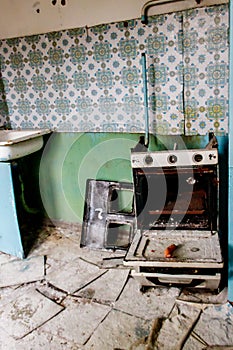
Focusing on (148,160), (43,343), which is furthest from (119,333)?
(148,160)

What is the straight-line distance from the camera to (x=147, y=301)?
7.37ft

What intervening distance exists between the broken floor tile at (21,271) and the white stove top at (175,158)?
1.28 meters

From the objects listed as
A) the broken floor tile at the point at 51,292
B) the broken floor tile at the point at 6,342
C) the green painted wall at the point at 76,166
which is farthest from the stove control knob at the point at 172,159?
the broken floor tile at the point at 6,342

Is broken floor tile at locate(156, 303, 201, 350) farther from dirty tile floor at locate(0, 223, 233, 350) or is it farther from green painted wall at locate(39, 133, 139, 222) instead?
green painted wall at locate(39, 133, 139, 222)

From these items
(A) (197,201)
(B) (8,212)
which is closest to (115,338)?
(A) (197,201)

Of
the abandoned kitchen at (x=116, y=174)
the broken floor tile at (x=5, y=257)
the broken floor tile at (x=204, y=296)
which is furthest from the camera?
the broken floor tile at (x=5, y=257)

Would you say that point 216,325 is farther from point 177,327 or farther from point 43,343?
point 43,343

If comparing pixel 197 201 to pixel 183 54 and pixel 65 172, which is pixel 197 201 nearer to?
pixel 183 54

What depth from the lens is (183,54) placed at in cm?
248

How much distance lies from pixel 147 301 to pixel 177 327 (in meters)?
0.31

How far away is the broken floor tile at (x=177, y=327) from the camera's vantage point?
1.87m

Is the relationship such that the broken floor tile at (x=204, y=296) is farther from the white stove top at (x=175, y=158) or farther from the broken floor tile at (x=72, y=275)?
the white stove top at (x=175, y=158)

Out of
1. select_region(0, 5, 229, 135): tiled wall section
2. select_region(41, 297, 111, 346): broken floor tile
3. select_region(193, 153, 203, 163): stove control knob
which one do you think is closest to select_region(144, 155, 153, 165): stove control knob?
select_region(193, 153, 203, 163): stove control knob

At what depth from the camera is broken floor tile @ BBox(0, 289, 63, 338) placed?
82.7 inches
